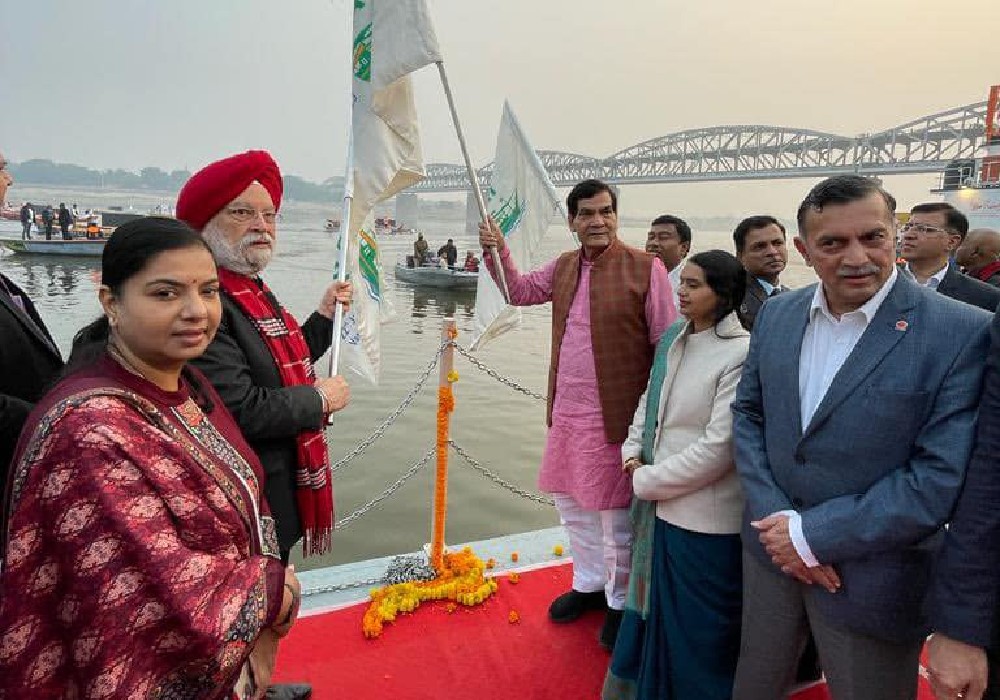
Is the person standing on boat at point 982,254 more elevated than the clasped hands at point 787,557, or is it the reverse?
the person standing on boat at point 982,254

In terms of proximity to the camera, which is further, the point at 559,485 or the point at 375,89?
the point at 559,485

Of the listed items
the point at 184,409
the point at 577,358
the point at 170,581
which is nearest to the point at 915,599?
the point at 577,358

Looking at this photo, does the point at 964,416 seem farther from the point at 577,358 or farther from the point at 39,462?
the point at 39,462

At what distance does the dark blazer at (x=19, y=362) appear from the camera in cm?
153

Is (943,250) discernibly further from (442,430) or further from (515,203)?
(442,430)

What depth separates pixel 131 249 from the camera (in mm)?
1198

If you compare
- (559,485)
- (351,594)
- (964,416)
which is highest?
(964,416)

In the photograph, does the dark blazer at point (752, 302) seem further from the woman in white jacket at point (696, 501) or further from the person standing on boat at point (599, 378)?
the woman in white jacket at point (696, 501)

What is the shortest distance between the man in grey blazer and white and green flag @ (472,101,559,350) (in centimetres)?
158

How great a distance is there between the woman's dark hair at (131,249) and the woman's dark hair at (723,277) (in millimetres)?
1535

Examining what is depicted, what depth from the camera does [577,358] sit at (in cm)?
257

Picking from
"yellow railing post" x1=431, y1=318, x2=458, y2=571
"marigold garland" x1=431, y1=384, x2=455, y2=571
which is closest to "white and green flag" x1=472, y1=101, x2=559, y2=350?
"yellow railing post" x1=431, y1=318, x2=458, y2=571

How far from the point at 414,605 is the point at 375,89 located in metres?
2.24

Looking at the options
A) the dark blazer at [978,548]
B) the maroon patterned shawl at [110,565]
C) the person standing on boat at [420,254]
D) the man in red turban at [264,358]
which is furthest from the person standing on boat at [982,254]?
the person standing on boat at [420,254]
